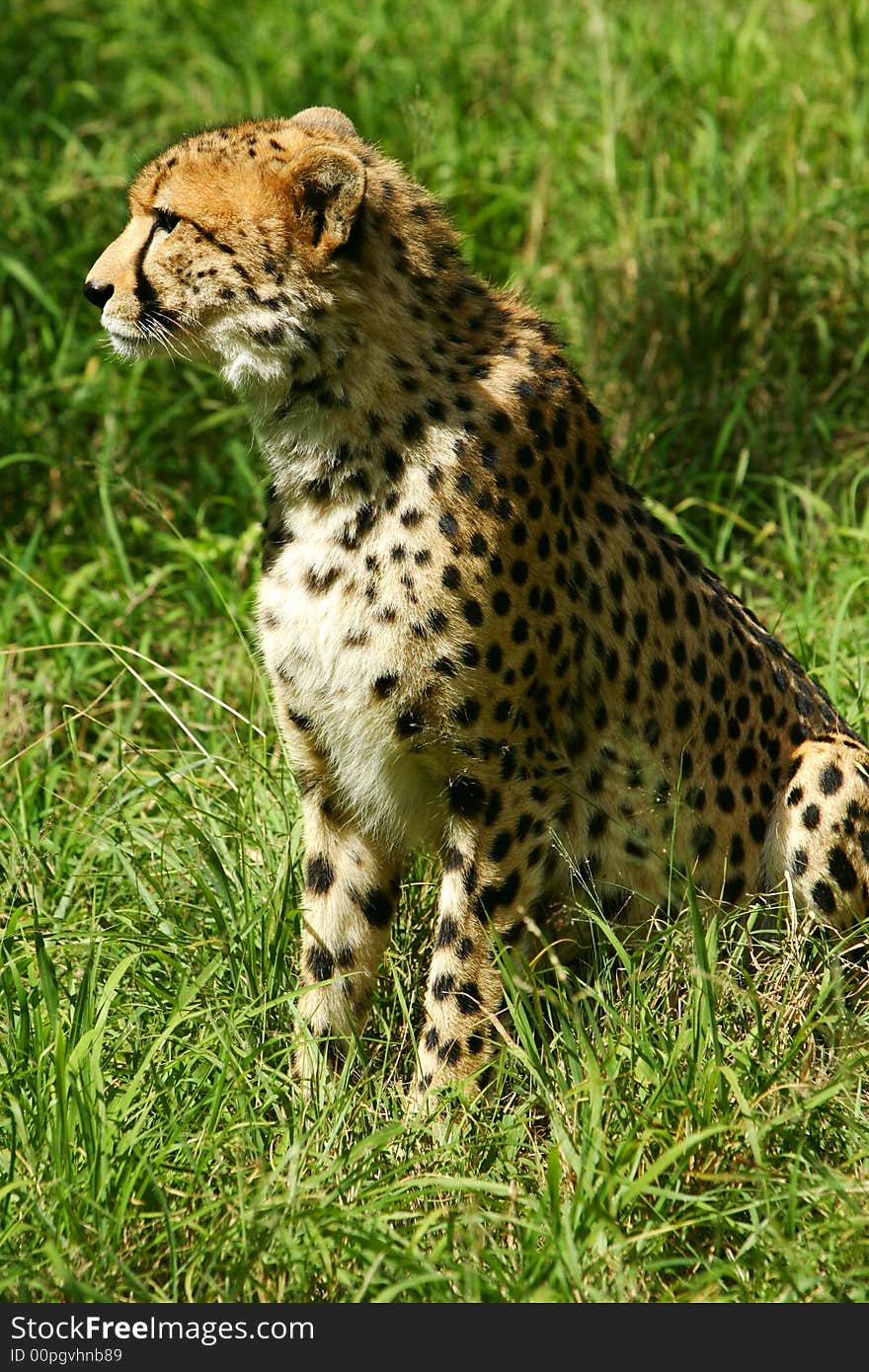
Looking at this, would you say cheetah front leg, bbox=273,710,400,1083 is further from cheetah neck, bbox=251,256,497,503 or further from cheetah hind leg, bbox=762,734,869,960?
cheetah hind leg, bbox=762,734,869,960

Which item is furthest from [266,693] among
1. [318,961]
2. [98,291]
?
[98,291]

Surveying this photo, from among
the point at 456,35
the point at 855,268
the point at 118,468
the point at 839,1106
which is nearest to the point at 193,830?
the point at 839,1106

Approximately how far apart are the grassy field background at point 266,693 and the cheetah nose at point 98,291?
2.64ft

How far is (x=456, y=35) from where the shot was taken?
6.11 metres

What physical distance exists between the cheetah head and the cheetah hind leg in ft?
4.74

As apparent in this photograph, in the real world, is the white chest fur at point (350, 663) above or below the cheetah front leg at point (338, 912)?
above

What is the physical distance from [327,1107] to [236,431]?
278 cm

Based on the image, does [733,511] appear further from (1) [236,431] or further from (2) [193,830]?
(2) [193,830]

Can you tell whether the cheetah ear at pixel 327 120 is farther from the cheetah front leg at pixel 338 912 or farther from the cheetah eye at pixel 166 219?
the cheetah front leg at pixel 338 912

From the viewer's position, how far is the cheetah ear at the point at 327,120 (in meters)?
3.40

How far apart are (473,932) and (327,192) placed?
1.42 m

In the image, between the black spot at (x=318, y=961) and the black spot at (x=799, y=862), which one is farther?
the black spot at (x=799, y=862)

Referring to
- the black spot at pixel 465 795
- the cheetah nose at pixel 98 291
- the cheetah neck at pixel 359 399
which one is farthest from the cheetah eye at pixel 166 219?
the black spot at pixel 465 795

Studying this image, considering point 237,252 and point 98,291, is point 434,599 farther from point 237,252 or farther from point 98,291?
point 98,291
